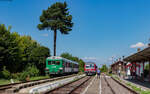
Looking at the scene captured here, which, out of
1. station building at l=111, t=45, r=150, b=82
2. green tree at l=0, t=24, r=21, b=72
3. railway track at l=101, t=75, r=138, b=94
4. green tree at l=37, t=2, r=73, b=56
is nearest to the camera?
railway track at l=101, t=75, r=138, b=94

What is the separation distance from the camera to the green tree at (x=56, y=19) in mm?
43156

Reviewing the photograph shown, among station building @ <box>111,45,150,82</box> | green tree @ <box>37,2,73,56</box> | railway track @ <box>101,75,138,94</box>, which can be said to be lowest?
railway track @ <box>101,75,138,94</box>

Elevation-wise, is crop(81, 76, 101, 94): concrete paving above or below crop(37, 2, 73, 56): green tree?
below

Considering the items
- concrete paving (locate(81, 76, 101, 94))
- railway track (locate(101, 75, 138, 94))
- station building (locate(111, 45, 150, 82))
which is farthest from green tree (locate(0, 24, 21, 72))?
station building (locate(111, 45, 150, 82))

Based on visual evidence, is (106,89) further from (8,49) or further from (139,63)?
(139,63)

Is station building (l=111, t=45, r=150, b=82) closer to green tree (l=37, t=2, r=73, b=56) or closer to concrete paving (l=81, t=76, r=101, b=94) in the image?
concrete paving (l=81, t=76, r=101, b=94)

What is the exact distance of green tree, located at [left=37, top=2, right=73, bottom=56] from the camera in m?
43.2

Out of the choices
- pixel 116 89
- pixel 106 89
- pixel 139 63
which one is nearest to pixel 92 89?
pixel 106 89

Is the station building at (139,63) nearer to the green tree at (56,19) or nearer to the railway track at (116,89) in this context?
the railway track at (116,89)

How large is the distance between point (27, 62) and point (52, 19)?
12.5 metres

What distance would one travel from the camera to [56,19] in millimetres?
44438

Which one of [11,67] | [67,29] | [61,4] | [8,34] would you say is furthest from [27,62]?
[61,4]

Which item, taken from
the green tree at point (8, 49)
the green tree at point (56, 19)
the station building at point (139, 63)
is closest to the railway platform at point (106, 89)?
the station building at point (139, 63)

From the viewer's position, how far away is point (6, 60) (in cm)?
2758
